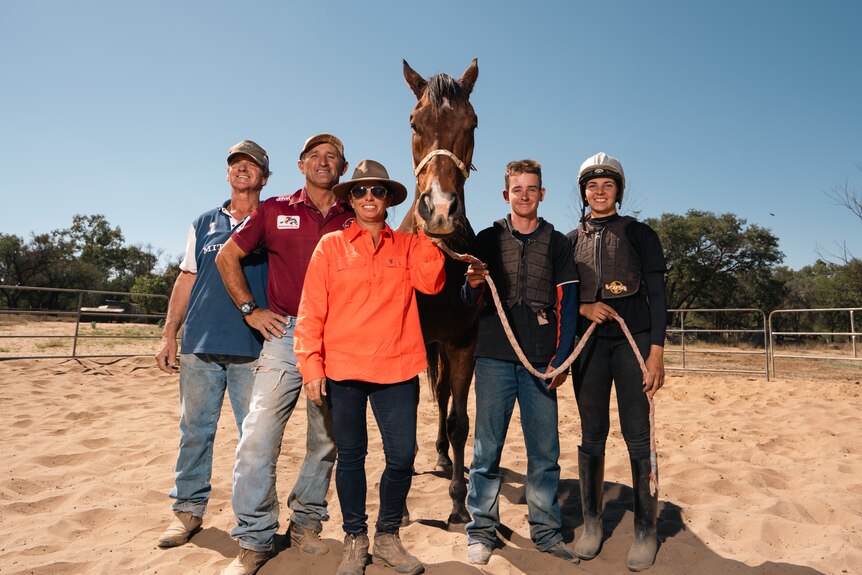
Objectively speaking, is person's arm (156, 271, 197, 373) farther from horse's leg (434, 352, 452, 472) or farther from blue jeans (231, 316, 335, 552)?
horse's leg (434, 352, 452, 472)

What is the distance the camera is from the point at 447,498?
3.73 metres

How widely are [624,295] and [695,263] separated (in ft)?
82.1

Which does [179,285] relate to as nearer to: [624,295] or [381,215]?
[381,215]

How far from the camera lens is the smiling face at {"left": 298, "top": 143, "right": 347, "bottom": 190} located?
2.77 metres

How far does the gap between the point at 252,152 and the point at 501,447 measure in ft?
7.58

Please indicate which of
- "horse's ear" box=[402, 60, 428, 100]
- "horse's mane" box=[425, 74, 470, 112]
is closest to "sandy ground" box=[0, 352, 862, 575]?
"horse's mane" box=[425, 74, 470, 112]

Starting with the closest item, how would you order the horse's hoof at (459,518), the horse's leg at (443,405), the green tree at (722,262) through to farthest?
the horse's hoof at (459,518), the horse's leg at (443,405), the green tree at (722,262)

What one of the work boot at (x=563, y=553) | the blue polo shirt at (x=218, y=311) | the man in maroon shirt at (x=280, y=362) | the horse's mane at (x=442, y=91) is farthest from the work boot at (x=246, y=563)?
the horse's mane at (x=442, y=91)

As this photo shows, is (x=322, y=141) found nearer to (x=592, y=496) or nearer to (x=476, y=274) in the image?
(x=476, y=274)

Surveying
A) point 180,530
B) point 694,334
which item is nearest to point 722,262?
point 694,334

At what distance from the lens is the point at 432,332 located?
10.8 feet

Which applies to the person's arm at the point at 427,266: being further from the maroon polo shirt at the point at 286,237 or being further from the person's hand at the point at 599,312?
the person's hand at the point at 599,312

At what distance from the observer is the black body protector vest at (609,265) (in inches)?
107

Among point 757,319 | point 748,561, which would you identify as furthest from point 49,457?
point 757,319
